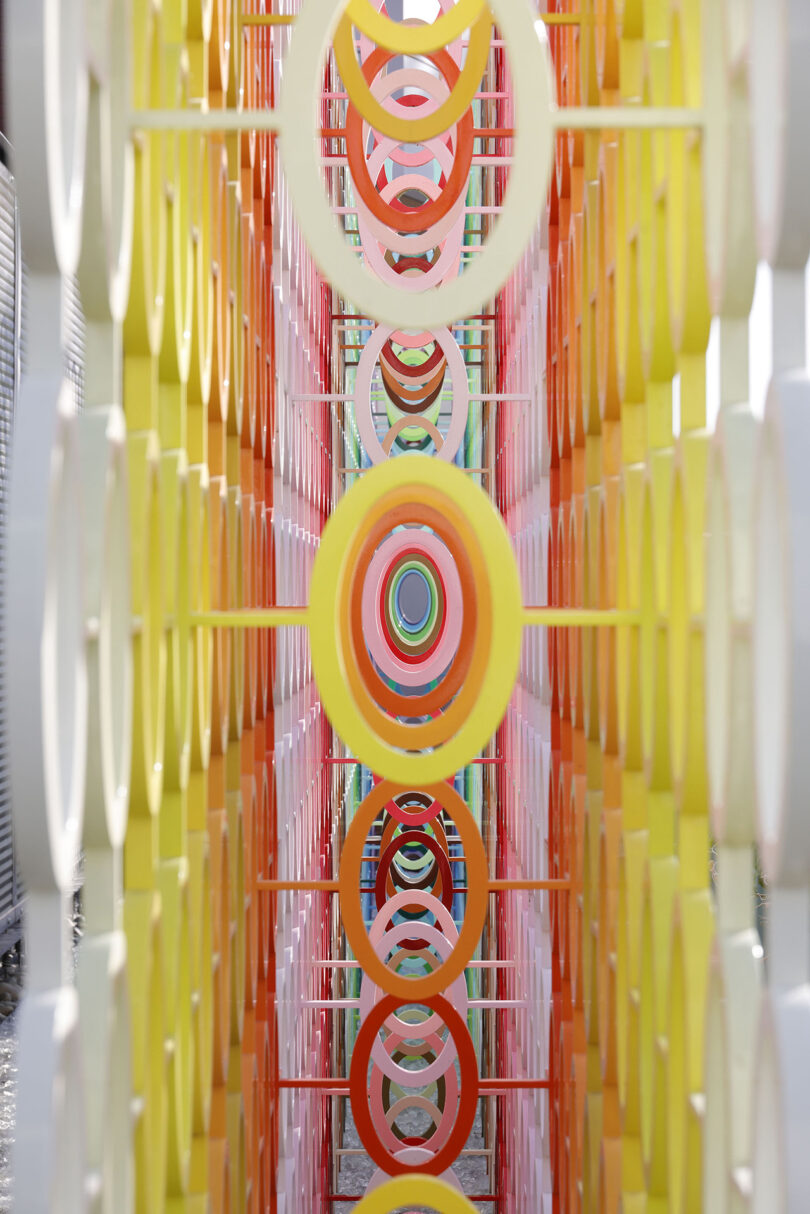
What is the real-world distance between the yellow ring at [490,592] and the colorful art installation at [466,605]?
1cm

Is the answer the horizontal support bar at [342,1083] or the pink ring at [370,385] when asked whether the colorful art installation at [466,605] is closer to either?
the horizontal support bar at [342,1083]

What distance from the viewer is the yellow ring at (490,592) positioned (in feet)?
15.5

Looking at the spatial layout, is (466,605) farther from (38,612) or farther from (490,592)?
(38,612)

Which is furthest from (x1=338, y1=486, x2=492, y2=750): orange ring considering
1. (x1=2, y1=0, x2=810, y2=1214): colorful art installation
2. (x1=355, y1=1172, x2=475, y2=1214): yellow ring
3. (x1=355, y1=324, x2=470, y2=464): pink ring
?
(x1=355, y1=324, x2=470, y2=464): pink ring

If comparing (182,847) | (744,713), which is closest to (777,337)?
(744,713)

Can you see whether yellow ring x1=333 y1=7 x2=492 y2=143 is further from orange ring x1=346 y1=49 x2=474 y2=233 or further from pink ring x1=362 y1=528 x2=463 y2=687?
pink ring x1=362 y1=528 x2=463 y2=687

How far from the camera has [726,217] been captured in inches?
150

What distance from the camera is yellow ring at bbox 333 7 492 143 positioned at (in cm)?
718

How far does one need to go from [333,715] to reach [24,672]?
1.71 m

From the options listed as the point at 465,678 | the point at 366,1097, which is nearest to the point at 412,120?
the point at 465,678

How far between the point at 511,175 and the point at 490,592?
1312 millimetres

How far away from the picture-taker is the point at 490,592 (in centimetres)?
479

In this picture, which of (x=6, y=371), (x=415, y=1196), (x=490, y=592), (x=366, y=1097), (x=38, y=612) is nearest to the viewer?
(x=38, y=612)

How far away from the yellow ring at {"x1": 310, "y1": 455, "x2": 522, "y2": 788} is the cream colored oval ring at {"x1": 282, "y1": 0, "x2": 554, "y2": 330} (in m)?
0.63
